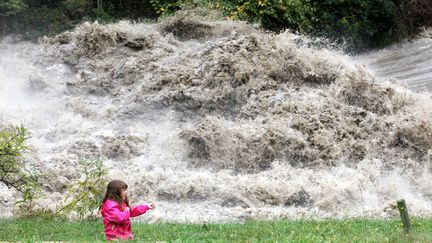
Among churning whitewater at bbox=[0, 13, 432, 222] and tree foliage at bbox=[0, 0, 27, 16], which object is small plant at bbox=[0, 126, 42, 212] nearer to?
churning whitewater at bbox=[0, 13, 432, 222]

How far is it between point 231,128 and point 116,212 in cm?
701

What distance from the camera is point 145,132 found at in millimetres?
14211

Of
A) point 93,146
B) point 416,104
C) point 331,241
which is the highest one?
point 331,241

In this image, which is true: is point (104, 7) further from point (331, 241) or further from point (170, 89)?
point (331, 241)

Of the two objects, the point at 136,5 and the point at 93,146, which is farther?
the point at 136,5

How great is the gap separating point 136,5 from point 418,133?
47.5 feet

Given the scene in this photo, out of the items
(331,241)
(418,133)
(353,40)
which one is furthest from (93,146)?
(353,40)

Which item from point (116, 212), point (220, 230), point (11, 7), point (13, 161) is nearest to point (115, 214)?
point (116, 212)

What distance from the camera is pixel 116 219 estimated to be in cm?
671

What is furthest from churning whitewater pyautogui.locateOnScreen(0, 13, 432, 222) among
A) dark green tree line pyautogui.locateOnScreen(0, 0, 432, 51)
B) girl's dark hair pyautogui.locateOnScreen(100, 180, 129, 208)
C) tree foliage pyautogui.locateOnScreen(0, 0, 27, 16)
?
tree foliage pyautogui.locateOnScreen(0, 0, 27, 16)

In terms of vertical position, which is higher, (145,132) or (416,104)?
(416,104)

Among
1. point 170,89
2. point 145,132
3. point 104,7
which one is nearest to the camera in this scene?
point 145,132

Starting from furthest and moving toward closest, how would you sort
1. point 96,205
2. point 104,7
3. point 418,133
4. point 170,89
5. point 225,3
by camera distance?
point 104,7 → point 225,3 → point 170,89 → point 418,133 → point 96,205

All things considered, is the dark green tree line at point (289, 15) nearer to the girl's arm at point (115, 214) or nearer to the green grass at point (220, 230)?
the green grass at point (220, 230)
